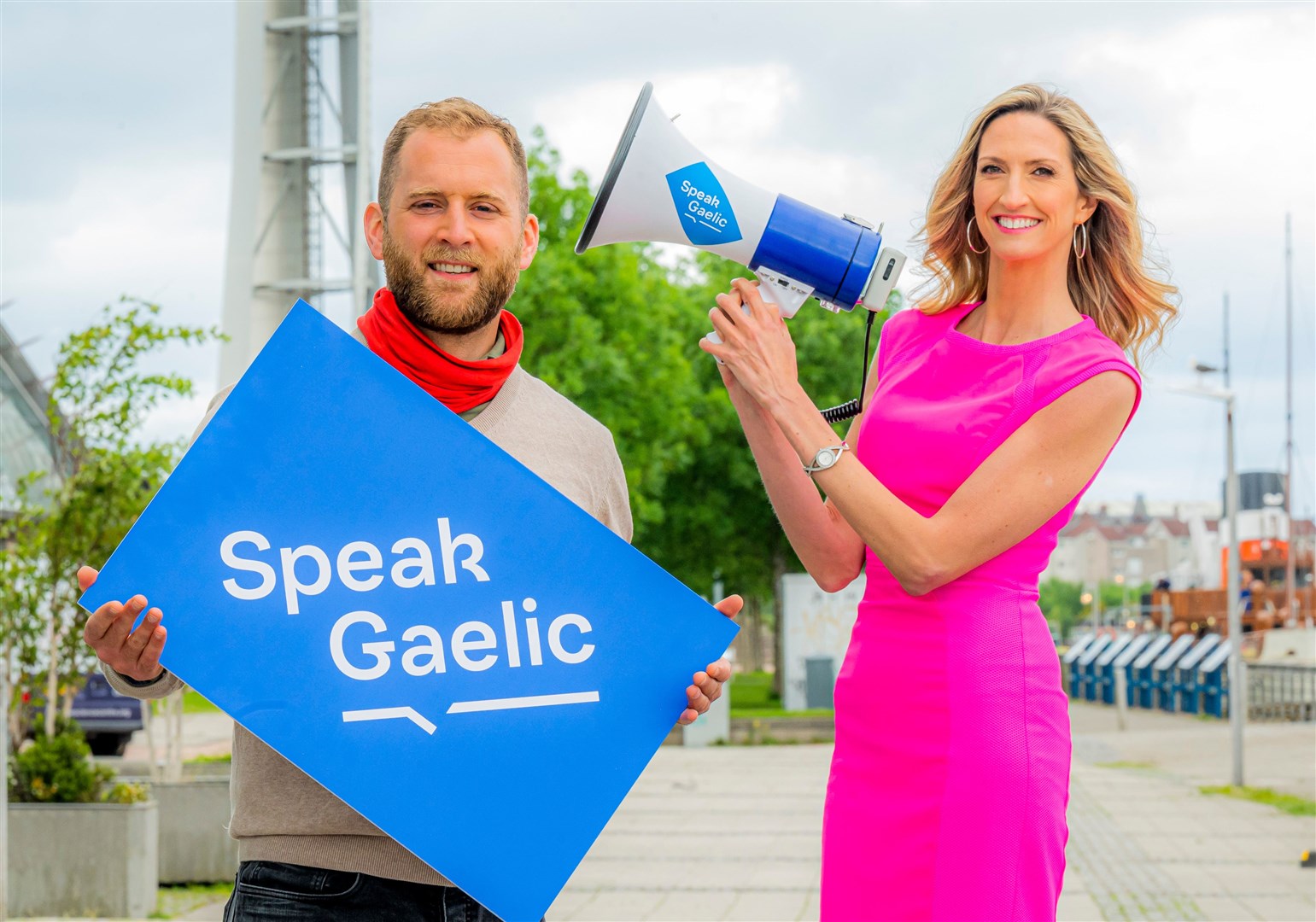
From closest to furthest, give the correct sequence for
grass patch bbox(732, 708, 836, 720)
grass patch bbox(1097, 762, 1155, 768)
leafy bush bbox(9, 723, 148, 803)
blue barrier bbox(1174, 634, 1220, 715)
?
leafy bush bbox(9, 723, 148, 803) → grass patch bbox(1097, 762, 1155, 768) → grass patch bbox(732, 708, 836, 720) → blue barrier bbox(1174, 634, 1220, 715)

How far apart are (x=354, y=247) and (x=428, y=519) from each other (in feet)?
35.8

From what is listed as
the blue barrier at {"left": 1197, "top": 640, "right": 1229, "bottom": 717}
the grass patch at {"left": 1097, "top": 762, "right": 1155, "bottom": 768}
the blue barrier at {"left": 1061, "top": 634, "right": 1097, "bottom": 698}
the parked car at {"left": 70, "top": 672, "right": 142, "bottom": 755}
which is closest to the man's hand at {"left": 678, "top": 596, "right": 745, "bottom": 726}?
the parked car at {"left": 70, "top": 672, "right": 142, "bottom": 755}

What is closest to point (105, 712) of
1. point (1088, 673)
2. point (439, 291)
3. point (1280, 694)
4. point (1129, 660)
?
point (439, 291)

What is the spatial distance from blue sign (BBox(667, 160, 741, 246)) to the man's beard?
1.06 feet

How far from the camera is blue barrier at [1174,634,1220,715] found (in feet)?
91.4

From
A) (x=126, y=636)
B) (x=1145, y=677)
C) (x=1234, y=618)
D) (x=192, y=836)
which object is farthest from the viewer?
(x=1145, y=677)

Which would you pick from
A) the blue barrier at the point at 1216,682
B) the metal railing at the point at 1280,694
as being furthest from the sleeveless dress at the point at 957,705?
the blue barrier at the point at 1216,682

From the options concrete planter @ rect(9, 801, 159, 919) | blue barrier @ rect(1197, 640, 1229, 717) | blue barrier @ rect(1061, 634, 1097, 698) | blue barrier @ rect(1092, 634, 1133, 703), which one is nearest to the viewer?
concrete planter @ rect(9, 801, 159, 919)

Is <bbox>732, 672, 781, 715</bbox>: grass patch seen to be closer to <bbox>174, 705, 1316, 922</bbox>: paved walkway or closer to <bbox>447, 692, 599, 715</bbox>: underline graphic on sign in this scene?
<bbox>174, 705, 1316, 922</bbox>: paved walkway

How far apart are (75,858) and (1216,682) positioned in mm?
23599

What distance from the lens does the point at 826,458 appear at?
7.70 feet

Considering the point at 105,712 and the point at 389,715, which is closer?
the point at 389,715

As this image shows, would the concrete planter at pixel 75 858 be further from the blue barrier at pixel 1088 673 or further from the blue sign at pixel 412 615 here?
the blue barrier at pixel 1088 673

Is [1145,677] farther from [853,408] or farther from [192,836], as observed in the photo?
[853,408]
